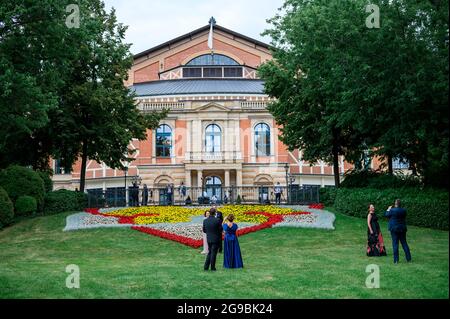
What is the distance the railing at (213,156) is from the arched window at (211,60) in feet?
60.8

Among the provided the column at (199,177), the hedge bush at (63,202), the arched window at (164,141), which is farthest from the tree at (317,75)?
the arched window at (164,141)

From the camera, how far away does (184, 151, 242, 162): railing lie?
48594 mm

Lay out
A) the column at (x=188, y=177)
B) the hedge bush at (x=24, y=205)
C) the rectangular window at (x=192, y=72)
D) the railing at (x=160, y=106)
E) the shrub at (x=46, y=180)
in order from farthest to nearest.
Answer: the rectangular window at (x=192, y=72) < the railing at (x=160, y=106) < the column at (x=188, y=177) < the shrub at (x=46, y=180) < the hedge bush at (x=24, y=205)

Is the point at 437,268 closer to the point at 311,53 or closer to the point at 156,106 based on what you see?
the point at 311,53

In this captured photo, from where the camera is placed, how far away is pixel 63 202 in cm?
2947

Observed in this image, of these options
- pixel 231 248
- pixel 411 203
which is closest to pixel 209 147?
pixel 411 203

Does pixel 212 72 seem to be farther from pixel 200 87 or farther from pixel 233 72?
pixel 200 87

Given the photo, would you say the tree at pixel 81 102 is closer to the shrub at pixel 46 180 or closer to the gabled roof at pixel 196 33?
the shrub at pixel 46 180

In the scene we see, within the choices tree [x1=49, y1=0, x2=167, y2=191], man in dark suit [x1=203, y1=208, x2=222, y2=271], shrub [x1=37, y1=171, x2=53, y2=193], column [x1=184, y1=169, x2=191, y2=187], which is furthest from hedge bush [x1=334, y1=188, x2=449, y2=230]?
column [x1=184, y1=169, x2=191, y2=187]

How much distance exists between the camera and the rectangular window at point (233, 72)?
60.3m

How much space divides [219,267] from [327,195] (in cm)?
1977

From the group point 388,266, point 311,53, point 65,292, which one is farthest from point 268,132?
point 65,292

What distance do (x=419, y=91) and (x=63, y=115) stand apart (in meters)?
20.6

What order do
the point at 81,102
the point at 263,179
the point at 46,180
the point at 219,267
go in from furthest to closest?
the point at 263,179
the point at 81,102
the point at 46,180
the point at 219,267
